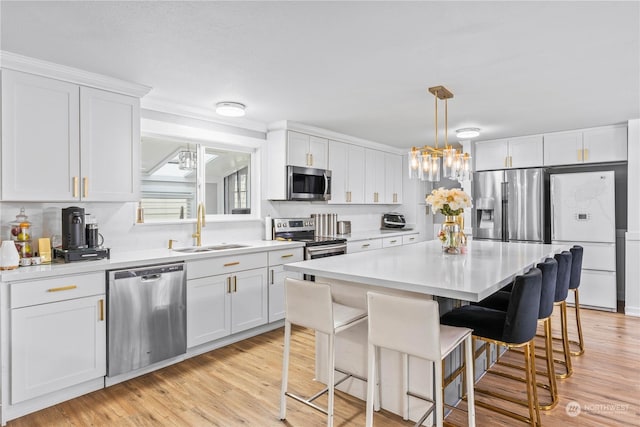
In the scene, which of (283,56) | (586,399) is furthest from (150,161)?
(586,399)

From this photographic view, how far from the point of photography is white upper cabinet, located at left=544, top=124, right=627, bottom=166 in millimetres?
4566

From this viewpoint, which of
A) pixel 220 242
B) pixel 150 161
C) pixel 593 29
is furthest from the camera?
pixel 220 242

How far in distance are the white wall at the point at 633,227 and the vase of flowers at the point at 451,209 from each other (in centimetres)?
260

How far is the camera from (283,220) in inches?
175

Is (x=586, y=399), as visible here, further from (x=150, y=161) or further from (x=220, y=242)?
(x=150, y=161)

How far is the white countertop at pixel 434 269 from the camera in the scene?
1814 mm

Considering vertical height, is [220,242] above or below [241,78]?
below

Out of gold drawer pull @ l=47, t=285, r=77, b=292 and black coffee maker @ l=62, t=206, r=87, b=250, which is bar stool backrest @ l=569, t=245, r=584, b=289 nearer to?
gold drawer pull @ l=47, t=285, r=77, b=292

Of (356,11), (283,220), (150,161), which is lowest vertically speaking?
(283,220)

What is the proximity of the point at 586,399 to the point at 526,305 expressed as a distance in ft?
3.89

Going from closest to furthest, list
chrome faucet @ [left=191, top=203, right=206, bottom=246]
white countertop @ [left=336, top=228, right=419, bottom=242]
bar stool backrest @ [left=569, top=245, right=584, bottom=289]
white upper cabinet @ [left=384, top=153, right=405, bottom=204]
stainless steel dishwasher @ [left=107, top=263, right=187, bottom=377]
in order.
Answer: stainless steel dishwasher @ [left=107, top=263, right=187, bottom=377]
bar stool backrest @ [left=569, top=245, right=584, bottom=289]
chrome faucet @ [left=191, top=203, right=206, bottom=246]
white countertop @ [left=336, top=228, right=419, bottom=242]
white upper cabinet @ [left=384, top=153, right=405, bottom=204]

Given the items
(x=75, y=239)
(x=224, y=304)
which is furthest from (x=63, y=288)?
(x=224, y=304)

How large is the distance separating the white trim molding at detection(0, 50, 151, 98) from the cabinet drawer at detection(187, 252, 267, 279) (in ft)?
4.88

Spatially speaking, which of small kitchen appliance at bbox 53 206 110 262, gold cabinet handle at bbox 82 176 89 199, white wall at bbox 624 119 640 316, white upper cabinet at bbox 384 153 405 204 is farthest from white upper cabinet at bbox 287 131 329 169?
white wall at bbox 624 119 640 316
